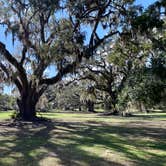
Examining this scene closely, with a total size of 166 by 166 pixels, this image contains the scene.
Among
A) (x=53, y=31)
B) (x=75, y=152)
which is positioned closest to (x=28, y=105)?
(x=53, y=31)

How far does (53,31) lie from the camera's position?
1973 cm

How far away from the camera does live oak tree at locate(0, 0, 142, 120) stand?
1853cm

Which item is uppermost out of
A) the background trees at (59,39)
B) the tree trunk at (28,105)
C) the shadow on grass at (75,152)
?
the background trees at (59,39)

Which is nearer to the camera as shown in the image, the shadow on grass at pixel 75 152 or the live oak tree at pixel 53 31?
the shadow on grass at pixel 75 152

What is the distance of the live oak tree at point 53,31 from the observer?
18531 millimetres

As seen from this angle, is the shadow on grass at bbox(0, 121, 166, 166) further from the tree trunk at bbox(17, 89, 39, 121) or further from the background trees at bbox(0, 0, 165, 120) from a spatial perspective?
the tree trunk at bbox(17, 89, 39, 121)

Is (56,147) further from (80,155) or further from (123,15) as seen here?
(123,15)

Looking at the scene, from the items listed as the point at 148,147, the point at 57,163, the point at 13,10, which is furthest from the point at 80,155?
the point at 13,10

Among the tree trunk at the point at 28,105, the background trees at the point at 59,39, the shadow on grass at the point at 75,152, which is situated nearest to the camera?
the shadow on grass at the point at 75,152

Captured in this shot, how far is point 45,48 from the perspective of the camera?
18266 mm

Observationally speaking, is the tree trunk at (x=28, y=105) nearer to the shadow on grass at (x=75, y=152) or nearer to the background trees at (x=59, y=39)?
the background trees at (x=59, y=39)

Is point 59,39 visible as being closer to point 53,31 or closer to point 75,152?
point 53,31

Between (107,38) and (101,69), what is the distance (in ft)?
52.1

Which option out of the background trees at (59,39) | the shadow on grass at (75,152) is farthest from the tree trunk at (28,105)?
the shadow on grass at (75,152)
